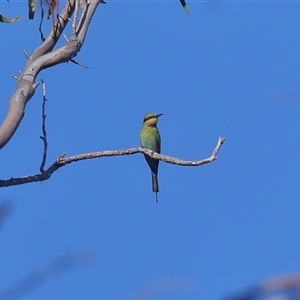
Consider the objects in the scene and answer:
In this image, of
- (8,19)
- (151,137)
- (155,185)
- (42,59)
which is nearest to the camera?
(42,59)

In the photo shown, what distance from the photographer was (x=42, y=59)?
6.84 ft

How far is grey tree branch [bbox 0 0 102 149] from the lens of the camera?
72.0 inches

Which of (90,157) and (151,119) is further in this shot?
(151,119)

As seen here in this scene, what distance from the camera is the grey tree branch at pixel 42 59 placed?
183cm

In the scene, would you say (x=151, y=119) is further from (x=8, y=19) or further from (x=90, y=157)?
(x=90, y=157)

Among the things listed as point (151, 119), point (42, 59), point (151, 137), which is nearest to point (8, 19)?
point (42, 59)

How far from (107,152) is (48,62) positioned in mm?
364

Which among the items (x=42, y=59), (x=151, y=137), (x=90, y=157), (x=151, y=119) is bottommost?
(x=90, y=157)

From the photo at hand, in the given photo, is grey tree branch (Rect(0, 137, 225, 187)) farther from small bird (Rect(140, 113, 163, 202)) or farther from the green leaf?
small bird (Rect(140, 113, 163, 202))

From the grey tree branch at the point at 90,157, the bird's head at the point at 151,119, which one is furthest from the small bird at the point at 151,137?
the grey tree branch at the point at 90,157

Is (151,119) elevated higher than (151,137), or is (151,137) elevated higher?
(151,119)

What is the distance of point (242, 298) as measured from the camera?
30 cm

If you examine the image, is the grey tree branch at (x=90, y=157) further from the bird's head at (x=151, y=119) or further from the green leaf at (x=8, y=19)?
the bird's head at (x=151, y=119)

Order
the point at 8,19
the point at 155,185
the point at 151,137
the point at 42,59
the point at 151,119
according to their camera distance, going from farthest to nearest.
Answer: the point at 151,119 < the point at 151,137 < the point at 155,185 < the point at 8,19 < the point at 42,59
